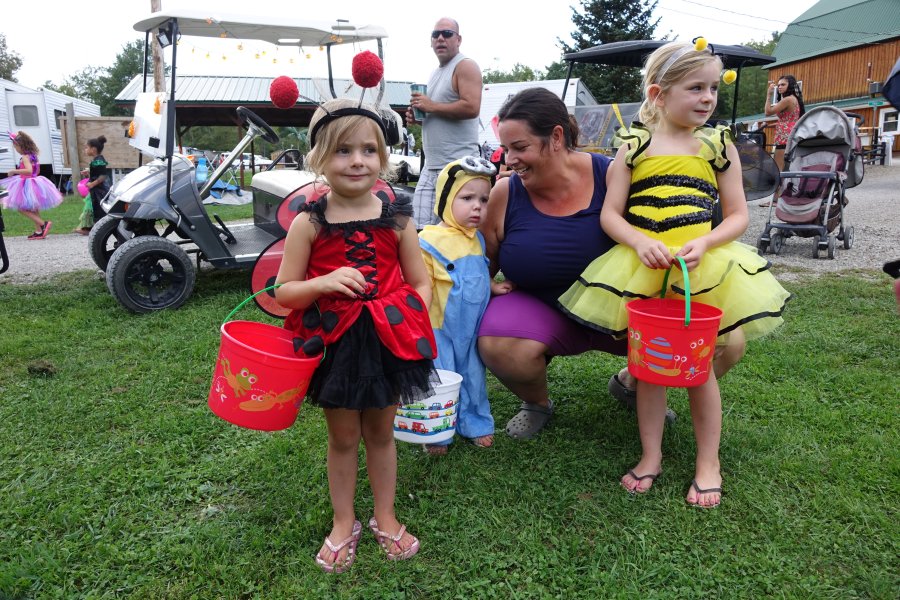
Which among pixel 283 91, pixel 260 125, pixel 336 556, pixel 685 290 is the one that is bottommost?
pixel 336 556

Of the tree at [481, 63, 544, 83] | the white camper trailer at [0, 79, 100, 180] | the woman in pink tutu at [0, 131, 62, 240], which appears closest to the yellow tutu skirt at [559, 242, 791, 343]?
the woman in pink tutu at [0, 131, 62, 240]

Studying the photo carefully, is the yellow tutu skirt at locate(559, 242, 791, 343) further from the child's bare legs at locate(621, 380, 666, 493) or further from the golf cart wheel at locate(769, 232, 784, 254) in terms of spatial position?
the golf cart wheel at locate(769, 232, 784, 254)

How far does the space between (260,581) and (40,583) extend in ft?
2.03

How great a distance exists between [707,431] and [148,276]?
4002mm

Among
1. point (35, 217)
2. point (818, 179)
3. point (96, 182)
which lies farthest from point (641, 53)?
point (35, 217)

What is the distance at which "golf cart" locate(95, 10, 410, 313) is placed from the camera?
14.9ft

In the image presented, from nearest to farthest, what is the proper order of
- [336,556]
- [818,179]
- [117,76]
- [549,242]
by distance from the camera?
[336,556]
[549,242]
[818,179]
[117,76]

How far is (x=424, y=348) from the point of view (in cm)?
174

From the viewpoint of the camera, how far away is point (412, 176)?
8102mm

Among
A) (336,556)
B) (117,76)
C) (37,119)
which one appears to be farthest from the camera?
(117,76)

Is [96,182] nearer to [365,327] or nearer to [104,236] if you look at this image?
[104,236]

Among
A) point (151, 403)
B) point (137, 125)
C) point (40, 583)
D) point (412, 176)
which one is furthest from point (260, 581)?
point (412, 176)

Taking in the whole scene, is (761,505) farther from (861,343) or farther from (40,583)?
(40,583)

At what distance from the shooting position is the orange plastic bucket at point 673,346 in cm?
177
